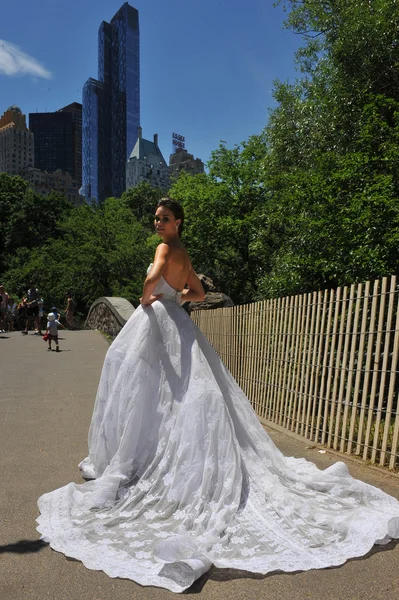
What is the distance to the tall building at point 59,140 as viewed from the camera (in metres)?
135

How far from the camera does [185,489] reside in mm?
3084

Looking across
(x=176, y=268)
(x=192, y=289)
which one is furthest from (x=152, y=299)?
(x=192, y=289)

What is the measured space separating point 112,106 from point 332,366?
319 ft

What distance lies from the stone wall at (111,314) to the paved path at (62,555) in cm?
626

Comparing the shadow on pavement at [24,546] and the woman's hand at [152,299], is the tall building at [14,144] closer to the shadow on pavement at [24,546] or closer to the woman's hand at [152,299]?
the woman's hand at [152,299]

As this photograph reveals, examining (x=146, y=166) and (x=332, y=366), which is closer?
(x=332, y=366)

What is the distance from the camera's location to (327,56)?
40.2 ft

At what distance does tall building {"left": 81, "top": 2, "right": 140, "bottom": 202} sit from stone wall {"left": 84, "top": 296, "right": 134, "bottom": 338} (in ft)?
229

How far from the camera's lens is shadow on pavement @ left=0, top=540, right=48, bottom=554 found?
2722 mm

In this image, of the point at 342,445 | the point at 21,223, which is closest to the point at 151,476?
Result: the point at 342,445

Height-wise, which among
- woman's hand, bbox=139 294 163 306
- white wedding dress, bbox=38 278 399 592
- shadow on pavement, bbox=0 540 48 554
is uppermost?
woman's hand, bbox=139 294 163 306

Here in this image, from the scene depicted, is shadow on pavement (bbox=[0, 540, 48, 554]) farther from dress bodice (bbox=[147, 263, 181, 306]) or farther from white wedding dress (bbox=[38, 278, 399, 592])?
dress bodice (bbox=[147, 263, 181, 306])

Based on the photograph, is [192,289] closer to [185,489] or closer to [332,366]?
[185,489]

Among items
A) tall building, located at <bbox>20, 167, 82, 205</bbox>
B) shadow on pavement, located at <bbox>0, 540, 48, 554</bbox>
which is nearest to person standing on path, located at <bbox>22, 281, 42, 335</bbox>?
shadow on pavement, located at <bbox>0, 540, 48, 554</bbox>
